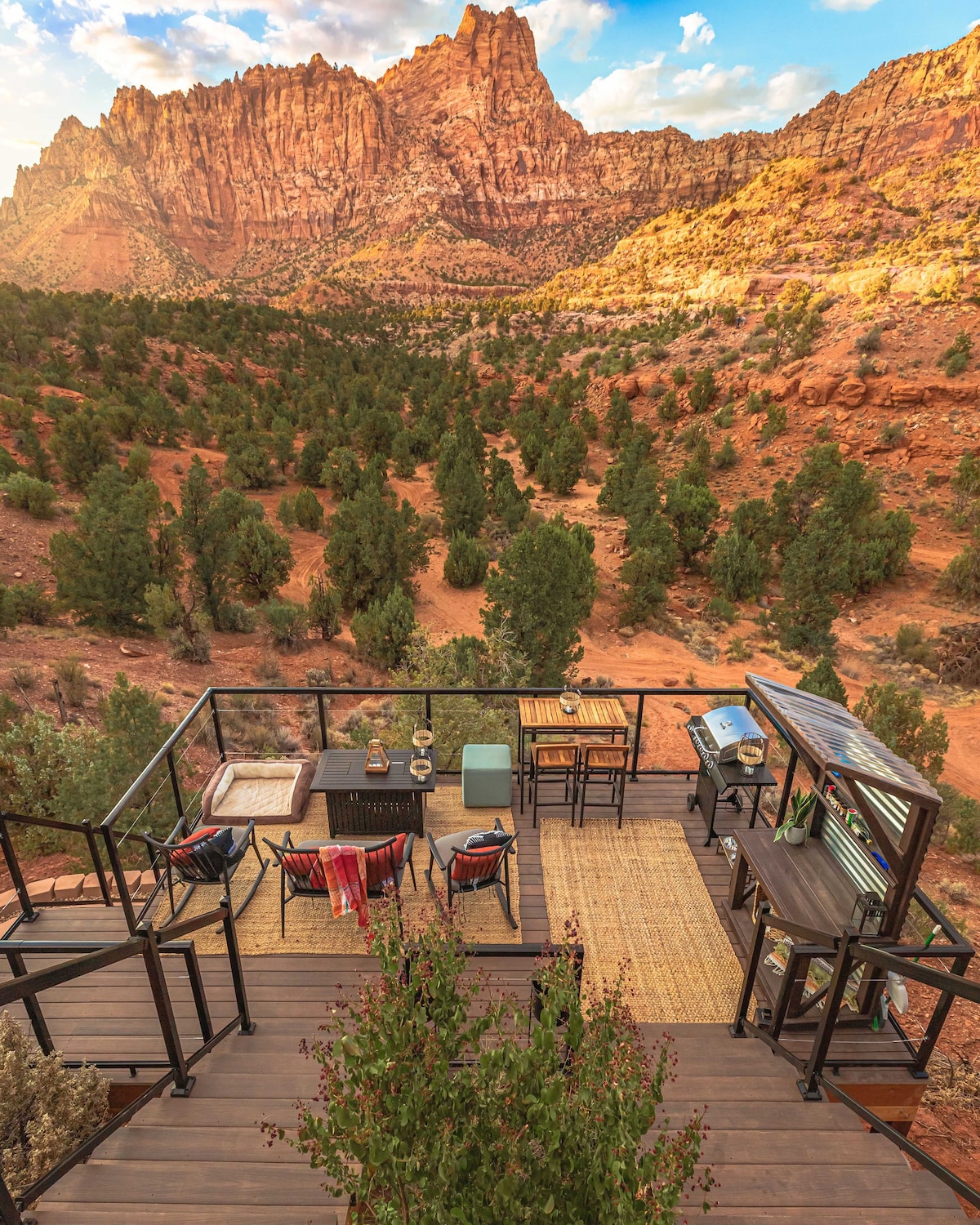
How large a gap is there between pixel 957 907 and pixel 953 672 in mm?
8670

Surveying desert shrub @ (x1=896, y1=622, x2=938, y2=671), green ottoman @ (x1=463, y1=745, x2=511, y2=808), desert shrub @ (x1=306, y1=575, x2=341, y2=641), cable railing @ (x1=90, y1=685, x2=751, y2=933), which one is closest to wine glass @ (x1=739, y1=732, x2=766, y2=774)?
cable railing @ (x1=90, y1=685, x2=751, y2=933)

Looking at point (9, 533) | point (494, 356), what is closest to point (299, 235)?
point (494, 356)

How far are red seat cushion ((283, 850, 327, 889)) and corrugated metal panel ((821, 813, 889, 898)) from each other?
12.0ft

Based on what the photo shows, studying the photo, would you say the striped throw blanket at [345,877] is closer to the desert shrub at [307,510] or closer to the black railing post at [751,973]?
the black railing post at [751,973]

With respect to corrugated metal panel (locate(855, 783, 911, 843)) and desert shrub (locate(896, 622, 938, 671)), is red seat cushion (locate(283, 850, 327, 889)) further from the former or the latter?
desert shrub (locate(896, 622, 938, 671))

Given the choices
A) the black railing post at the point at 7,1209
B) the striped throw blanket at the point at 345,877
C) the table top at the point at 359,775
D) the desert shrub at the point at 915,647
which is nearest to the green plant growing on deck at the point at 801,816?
the table top at the point at 359,775

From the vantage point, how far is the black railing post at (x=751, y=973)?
3.38 m

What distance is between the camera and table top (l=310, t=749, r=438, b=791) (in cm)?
524

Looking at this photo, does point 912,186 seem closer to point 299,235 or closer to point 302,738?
point 302,738

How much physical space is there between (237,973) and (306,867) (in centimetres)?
92

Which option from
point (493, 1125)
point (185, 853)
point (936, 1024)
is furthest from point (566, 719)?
point (493, 1125)

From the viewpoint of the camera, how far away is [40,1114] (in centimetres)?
281

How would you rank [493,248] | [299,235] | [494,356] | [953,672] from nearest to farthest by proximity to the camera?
[953,672] < [494,356] < [493,248] < [299,235]

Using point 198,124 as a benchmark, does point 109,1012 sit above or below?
below
